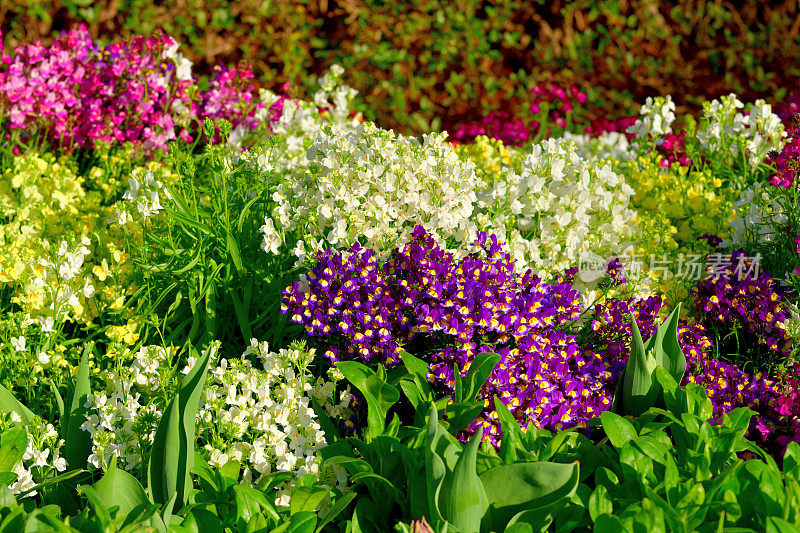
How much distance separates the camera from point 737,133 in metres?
3.36

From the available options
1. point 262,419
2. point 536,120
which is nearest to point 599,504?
point 262,419

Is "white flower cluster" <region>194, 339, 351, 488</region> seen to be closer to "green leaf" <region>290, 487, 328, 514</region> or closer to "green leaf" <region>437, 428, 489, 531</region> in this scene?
"green leaf" <region>290, 487, 328, 514</region>

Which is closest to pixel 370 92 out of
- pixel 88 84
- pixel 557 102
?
pixel 557 102

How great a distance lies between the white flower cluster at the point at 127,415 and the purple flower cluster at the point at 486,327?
405 mm

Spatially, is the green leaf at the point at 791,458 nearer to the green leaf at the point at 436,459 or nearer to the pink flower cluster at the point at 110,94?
the green leaf at the point at 436,459

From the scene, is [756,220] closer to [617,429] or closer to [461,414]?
[617,429]

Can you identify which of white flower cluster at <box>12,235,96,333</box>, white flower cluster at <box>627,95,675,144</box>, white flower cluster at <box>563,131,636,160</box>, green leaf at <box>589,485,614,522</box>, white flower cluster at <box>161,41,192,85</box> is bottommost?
green leaf at <box>589,485,614,522</box>

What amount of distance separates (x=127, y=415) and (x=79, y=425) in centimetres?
18

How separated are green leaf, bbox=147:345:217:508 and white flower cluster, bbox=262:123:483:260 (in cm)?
70

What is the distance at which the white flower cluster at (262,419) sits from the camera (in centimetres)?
194

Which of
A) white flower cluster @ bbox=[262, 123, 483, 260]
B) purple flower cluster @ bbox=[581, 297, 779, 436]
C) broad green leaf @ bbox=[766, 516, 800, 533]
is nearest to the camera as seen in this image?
broad green leaf @ bbox=[766, 516, 800, 533]

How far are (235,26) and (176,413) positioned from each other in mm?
3805

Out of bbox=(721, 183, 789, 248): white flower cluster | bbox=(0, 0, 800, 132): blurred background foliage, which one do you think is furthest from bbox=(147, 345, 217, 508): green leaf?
bbox=(0, 0, 800, 132): blurred background foliage

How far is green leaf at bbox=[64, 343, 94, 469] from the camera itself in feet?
6.56
